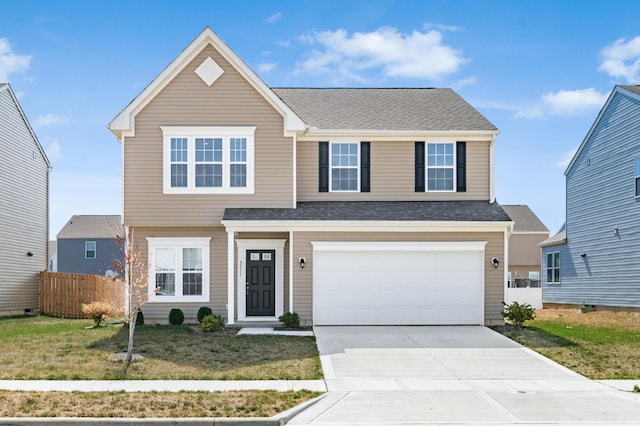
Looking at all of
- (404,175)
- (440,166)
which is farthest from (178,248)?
(440,166)

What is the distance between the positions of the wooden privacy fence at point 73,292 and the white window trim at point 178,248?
562 centimetres

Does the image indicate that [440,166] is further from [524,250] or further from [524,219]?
[524,219]

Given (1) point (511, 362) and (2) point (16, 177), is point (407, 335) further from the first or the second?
(2) point (16, 177)

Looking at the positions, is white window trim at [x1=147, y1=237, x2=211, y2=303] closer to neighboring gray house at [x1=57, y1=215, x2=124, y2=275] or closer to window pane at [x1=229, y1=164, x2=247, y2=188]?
window pane at [x1=229, y1=164, x2=247, y2=188]

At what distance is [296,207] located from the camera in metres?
20.9

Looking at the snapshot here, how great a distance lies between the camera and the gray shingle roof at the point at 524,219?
4766cm

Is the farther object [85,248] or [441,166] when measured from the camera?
[85,248]

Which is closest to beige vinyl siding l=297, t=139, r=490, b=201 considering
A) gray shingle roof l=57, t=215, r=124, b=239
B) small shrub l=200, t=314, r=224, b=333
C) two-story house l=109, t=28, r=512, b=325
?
two-story house l=109, t=28, r=512, b=325

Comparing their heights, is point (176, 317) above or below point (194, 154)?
below

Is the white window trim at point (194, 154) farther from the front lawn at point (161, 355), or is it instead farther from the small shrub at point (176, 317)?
the front lawn at point (161, 355)

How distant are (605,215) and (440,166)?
9.65 m

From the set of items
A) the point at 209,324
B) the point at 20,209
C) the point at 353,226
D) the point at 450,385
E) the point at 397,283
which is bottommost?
the point at 450,385

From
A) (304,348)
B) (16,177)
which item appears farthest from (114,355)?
(16,177)

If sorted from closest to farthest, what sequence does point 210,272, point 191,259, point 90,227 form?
1. point 210,272
2. point 191,259
3. point 90,227
